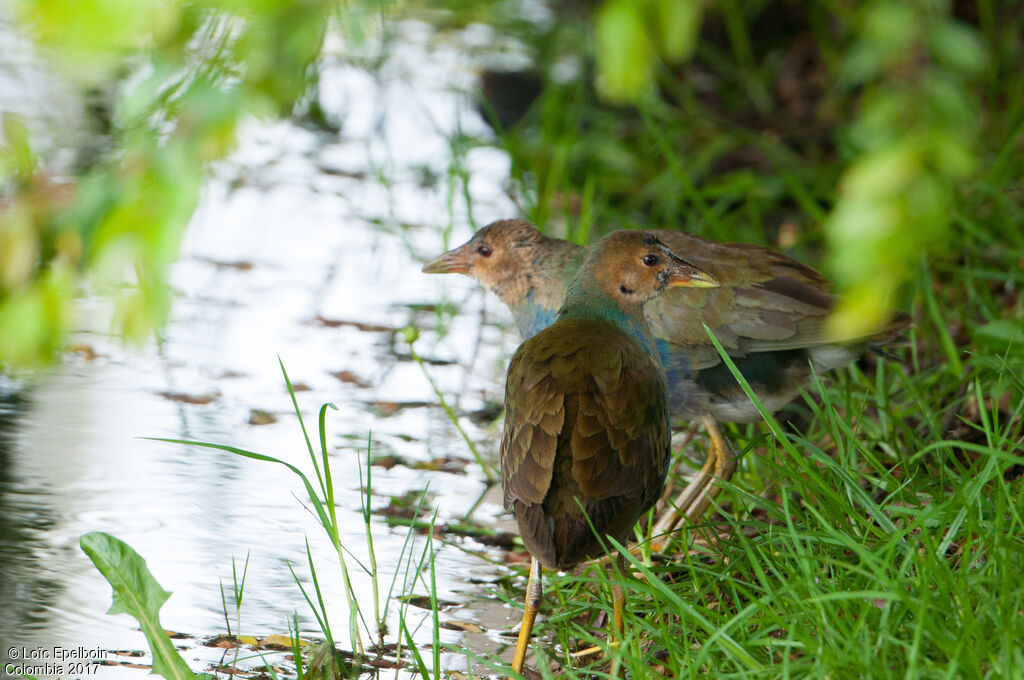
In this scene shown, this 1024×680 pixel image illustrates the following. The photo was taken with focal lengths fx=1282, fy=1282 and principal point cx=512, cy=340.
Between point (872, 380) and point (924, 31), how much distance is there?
317 centimetres

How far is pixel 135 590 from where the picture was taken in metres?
2.87

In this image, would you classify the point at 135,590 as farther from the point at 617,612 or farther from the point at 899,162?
the point at 899,162

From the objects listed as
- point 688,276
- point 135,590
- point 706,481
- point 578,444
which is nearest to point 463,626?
point 578,444

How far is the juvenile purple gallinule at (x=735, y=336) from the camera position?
409cm

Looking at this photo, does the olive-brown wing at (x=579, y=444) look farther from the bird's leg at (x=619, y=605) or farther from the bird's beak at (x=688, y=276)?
the bird's beak at (x=688, y=276)

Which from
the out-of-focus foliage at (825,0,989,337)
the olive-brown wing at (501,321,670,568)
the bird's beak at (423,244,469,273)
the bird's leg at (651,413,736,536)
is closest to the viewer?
the out-of-focus foliage at (825,0,989,337)

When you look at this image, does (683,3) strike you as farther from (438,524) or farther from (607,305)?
(438,524)

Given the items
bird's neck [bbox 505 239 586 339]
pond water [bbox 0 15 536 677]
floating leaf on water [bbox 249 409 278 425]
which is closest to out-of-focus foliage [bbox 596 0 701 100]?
pond water [bbox 0 15 536 677]

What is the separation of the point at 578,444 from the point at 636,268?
0.88m

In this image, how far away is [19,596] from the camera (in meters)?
3.18

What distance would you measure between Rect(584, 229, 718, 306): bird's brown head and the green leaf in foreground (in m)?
1.57

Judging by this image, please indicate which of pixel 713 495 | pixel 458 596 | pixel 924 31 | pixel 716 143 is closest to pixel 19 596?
pixel 458 596

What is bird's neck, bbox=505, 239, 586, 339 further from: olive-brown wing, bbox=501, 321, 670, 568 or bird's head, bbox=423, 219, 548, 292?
olive-brown wing, bbox=501, 321, 670, 568

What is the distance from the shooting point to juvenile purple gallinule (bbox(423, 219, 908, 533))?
409 centimetres
